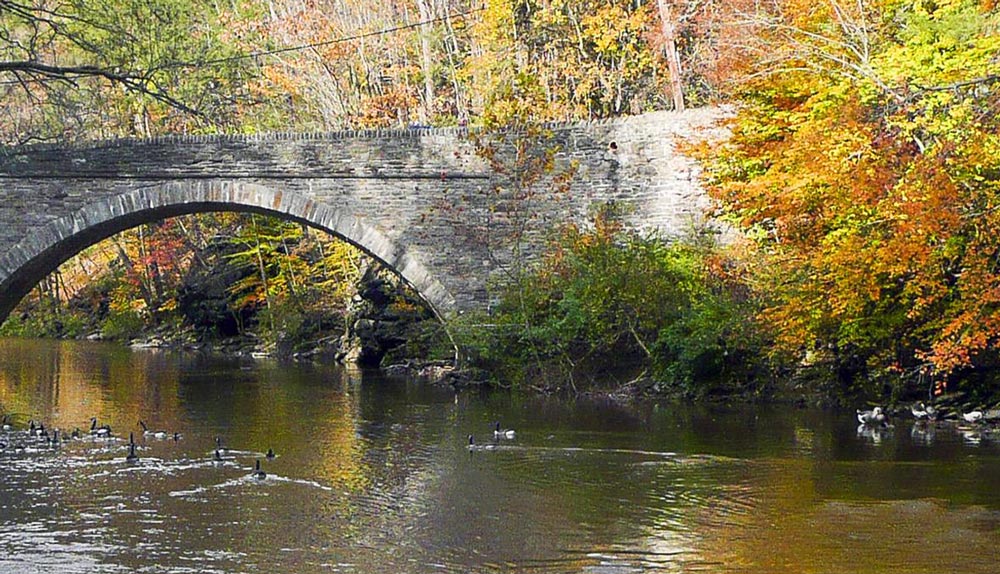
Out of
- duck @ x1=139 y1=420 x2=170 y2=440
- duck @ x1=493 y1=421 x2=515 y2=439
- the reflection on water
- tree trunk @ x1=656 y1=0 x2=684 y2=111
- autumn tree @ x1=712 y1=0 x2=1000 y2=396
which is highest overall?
tree trunk @ x1=656 y1=0 x2=684 y2=111

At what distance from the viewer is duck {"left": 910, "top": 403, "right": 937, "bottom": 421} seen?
15.1 metres

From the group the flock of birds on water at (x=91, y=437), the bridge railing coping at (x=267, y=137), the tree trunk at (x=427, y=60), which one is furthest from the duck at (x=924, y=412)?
the tree trunk at (x=427, y=60)

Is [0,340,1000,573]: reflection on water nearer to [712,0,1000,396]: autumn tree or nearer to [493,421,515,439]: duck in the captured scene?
[493,421,515,439]: duck

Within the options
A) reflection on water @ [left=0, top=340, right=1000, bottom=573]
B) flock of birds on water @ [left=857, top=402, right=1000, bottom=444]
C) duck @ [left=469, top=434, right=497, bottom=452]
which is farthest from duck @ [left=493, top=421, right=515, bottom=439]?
flock of birds on water @ [left=857, top=402, right=1000, bottom=444]

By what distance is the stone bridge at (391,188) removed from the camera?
19.3 metres

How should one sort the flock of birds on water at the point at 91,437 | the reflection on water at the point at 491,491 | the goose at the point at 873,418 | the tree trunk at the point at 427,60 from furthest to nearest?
the tree trunk at the point at 427,60, the goose at the point at 873,418, the flock of birds on water at the point at 91,437, the reflection on water at the point at 491,491

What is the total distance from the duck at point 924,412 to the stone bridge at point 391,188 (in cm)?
502

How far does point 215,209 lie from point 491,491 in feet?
34.0

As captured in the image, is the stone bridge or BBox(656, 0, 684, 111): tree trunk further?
BBox(656, 0, 684, 111): tree trunk

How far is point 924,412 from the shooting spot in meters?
15.2

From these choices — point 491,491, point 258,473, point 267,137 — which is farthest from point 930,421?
point 267,137

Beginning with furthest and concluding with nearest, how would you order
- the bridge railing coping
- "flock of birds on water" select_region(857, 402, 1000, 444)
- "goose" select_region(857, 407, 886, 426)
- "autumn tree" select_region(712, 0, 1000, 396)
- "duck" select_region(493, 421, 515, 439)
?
the bridge railing coping, "goose" select_region(857, 407, 886, 426), "flock of birds on water" select_region(857, 402, 1000, 444), "duck" select_region(493, 421, 515, 439), "autumn tree" select_region(712, 0, 1000, 396)

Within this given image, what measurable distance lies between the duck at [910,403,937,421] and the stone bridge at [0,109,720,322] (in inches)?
198

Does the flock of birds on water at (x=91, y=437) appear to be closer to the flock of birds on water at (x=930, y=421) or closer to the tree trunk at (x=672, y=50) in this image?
the flock of birds on water at (x=930, y=421)
